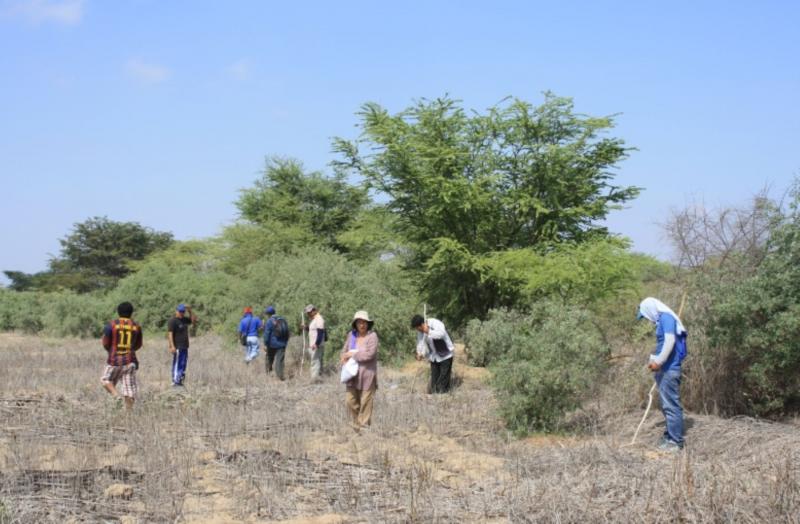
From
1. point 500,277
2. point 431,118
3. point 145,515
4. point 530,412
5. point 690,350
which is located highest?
point 431,118

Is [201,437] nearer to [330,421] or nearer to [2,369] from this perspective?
[330,421]

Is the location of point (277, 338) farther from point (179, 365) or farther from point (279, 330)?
point (179, 365)

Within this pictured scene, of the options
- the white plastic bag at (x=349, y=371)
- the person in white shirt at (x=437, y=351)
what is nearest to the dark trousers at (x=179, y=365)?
the person in white shirt at (x=437, y=351)

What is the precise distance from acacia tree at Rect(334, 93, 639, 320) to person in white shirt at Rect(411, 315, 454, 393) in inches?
243

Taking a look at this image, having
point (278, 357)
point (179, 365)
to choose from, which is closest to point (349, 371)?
point (179, 365)

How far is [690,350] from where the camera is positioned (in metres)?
11.5

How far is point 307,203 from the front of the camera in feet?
150

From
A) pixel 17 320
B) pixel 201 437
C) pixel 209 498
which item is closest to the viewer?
pixel 209 498

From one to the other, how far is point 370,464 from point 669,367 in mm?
3611

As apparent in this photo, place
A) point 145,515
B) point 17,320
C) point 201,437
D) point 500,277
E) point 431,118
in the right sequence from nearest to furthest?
1. point 145,515
2. point 201,437
3. point 500,277
4. point 431,118
5. point 17,320

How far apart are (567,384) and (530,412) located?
0.60m

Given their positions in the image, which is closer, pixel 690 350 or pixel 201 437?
pixel 201 437

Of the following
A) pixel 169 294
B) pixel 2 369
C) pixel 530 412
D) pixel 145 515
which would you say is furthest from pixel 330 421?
pixel 169 294

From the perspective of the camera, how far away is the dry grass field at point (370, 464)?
6617 millimetres
